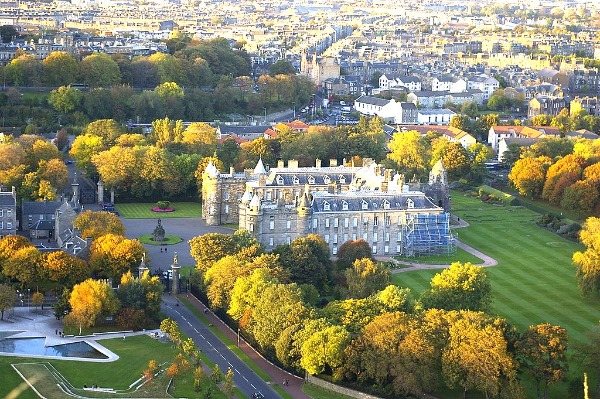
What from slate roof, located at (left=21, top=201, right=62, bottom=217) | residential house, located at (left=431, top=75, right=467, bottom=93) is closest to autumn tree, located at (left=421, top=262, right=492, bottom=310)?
slate roof, located at (left=21, top=201, right=62, bottom=217)

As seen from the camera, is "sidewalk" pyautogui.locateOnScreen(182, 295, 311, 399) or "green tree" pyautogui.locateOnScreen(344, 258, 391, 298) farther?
"green tree" pyautogui.locateOnScreen(344, 258, 391, 298)

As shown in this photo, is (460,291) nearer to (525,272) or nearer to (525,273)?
(525,273)

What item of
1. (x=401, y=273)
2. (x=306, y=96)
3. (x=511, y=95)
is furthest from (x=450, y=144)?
(x=511, y=95)

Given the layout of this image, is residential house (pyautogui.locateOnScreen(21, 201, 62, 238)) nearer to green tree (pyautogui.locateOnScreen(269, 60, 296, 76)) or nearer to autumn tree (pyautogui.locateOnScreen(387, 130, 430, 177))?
autumn tree (pyautogui.locateOnScreen(387, 130, 430, 177))

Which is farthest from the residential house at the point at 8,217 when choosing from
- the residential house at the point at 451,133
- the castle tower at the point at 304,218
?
the residential house at the point at 451,133

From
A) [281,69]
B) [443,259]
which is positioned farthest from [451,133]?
[443,259]

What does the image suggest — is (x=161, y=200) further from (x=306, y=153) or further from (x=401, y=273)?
(x=401, y=273)
